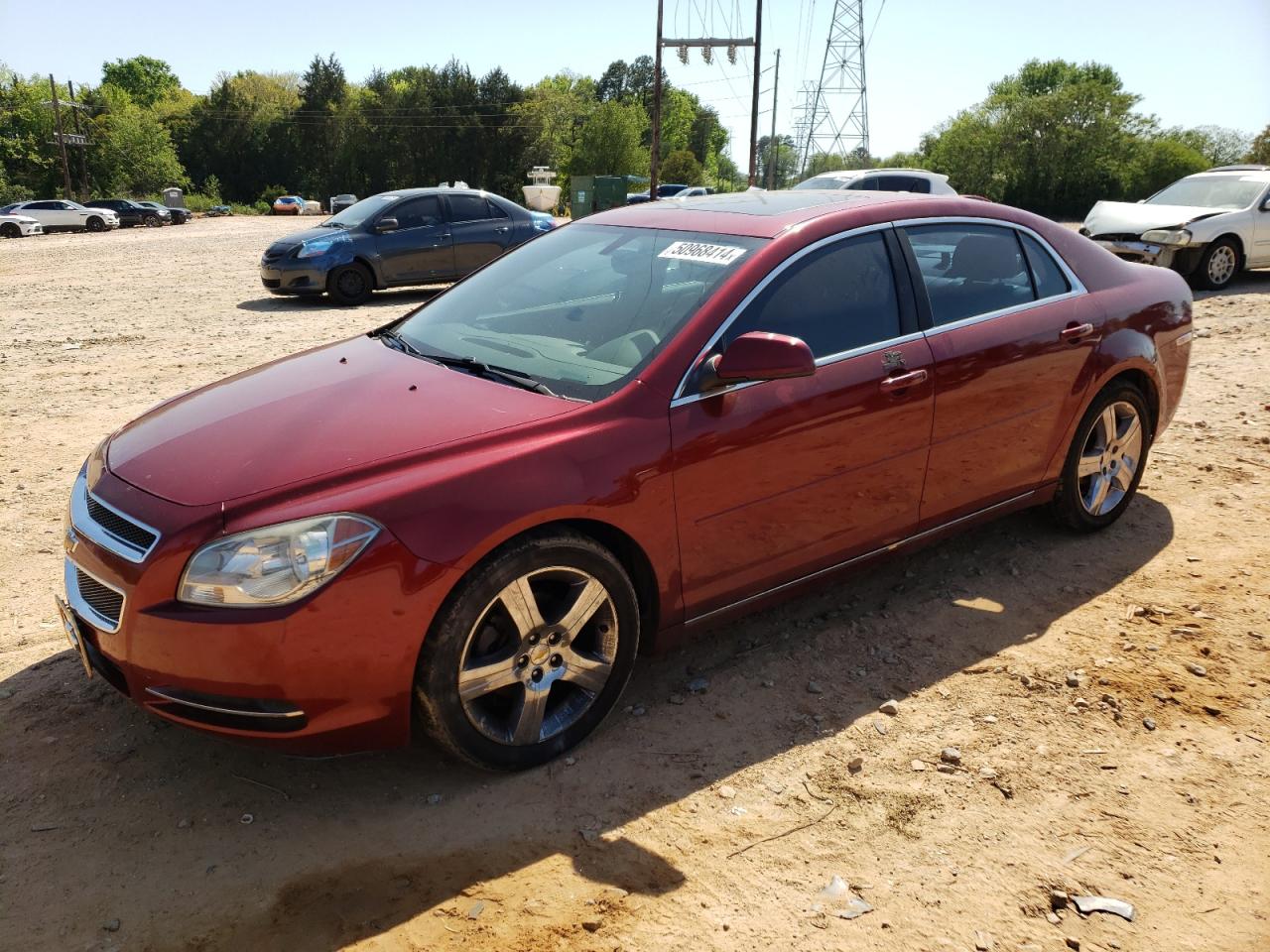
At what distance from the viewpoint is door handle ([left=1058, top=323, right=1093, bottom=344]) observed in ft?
14.1

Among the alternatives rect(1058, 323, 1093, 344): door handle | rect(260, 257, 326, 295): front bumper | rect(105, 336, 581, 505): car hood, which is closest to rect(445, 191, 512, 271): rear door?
rect(260, 257, 326, 295): front bumper

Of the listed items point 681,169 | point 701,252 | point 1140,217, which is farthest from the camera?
point 681,169

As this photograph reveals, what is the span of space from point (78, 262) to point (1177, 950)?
24.1m

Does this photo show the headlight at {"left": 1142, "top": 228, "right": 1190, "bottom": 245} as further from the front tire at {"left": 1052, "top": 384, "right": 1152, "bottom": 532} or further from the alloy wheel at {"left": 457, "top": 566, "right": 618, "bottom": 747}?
the alloy wheel at {"left": 457, "top": 566, "right": 618, "bottom": 747}

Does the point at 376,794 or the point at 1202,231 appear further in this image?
the point at 1202,231

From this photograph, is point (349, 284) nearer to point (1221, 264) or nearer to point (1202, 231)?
point (1202, 231)

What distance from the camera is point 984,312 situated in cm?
407

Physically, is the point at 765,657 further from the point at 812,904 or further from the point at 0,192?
the point at 0,192

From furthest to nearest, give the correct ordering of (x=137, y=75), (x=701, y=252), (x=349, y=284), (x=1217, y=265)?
(x=137, y=75)
(x=349, y=284)
(x=1217, y=265)
(x=701, y=252)

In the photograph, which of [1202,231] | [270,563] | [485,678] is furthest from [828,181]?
[270,563]

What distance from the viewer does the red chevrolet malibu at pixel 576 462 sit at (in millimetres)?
2646

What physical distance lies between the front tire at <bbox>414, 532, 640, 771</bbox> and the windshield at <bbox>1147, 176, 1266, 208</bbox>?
1365 cm

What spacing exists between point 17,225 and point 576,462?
39889 mm

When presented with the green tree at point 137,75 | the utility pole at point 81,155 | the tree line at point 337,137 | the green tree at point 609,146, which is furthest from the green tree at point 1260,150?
the green tree at point 137,75
